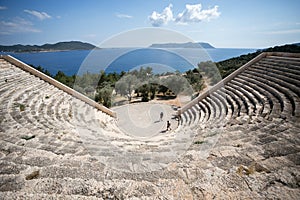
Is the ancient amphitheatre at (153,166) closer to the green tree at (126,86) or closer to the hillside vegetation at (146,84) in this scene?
the hillside vegetation at (146,84)

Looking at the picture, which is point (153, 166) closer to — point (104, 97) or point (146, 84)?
point (104, 97)

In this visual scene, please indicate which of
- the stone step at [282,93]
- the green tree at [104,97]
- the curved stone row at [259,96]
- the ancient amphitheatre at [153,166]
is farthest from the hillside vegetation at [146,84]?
the ancient amphitheatre at [153,166]

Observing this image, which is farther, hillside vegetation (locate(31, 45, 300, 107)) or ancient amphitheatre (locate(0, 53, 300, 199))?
hillside vegetation (locate(31, 45, 300, 107))

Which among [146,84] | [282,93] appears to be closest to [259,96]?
[282,93]

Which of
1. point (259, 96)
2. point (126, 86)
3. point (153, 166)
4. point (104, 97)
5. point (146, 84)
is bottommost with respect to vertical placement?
point (104, 97)

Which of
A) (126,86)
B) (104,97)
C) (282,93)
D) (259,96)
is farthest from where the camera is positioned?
(126,86)

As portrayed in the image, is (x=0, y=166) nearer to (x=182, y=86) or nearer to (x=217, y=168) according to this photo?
(x=217, y=168)

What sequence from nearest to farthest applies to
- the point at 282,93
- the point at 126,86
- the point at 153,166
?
the point at 153,166 → the point at 282,93 → the point at 126,86

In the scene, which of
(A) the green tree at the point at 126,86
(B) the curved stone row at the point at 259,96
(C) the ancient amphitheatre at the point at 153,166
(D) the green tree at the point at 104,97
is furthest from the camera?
(A) the green tree at the point at 126,86

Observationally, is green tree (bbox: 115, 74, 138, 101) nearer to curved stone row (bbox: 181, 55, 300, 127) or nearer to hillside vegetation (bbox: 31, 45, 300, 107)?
hillside vegetation (bbox: 31, 45, 300, 107)

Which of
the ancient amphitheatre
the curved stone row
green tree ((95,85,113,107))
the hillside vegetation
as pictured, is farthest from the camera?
the hillside vegetation

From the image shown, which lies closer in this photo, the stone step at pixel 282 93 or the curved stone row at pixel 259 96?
the stone step at pixel 282 93

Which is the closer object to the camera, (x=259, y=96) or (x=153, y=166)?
(x=153, y=166)

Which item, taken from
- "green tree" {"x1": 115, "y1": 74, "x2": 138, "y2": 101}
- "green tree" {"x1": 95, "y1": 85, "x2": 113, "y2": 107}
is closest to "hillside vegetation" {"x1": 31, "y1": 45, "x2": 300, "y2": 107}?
"green tree" {"x1": 115, "y1": 74, "x2": 138, "y2": 101}
